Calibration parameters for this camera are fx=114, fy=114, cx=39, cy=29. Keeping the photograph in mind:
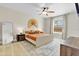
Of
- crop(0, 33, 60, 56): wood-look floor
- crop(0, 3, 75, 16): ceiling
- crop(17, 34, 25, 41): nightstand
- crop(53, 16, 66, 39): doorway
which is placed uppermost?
crop(0, 3, 75, 16): ceiling

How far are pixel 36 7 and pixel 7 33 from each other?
589 mm

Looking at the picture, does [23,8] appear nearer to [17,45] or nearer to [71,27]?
[17,45]

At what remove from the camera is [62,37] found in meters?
1.72

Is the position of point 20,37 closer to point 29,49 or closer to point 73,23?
point 29,49

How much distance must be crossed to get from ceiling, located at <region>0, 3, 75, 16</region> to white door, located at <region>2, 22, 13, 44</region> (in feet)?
0.87

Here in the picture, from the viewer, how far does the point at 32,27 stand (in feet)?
5.74

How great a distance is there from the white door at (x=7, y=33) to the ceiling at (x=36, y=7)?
27 cm

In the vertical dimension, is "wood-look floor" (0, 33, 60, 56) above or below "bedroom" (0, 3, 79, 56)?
below

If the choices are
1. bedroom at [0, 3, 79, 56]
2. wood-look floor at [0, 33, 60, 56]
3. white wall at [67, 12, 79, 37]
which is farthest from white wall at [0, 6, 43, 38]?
white wall at [67, 12, 79, 37]

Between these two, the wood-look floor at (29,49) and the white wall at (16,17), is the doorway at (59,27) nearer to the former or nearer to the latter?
the wood-look floor at (29,49)

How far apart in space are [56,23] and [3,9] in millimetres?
819

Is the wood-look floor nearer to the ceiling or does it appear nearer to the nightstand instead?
the nightstand

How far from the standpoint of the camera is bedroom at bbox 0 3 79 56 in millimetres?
1670

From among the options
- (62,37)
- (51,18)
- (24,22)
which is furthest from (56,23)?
(24,22)
